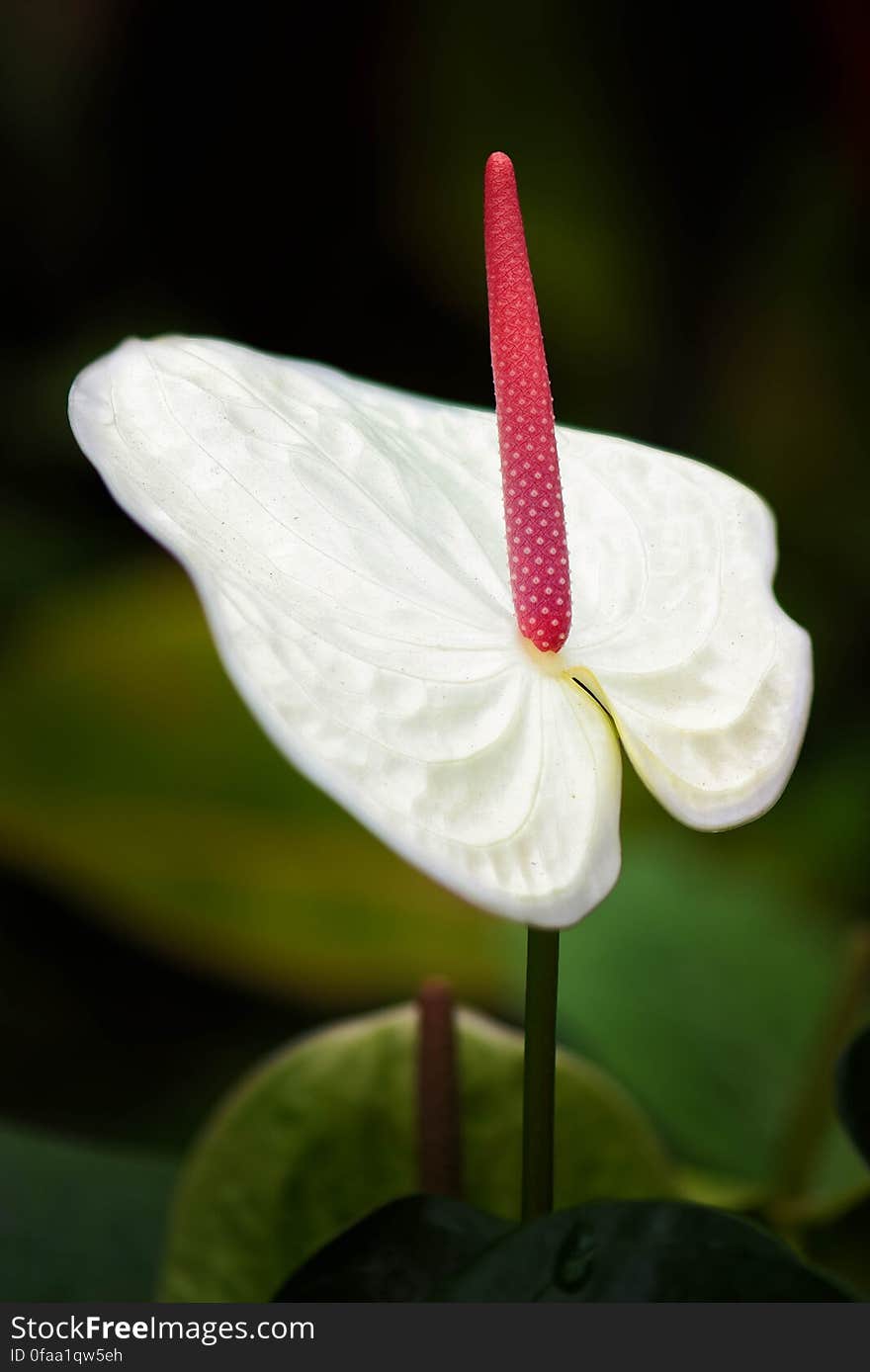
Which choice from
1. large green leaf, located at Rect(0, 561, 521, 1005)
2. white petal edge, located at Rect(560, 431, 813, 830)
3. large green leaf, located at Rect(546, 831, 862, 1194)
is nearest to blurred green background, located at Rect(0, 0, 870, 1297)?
large green leaf, located at Rect(0, 561, 521, 1005)

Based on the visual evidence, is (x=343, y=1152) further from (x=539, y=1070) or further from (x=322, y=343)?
(x=322, y=343)

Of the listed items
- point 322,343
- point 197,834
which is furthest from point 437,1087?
point 322,343

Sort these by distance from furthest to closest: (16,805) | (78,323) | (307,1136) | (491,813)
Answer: (78,323), (16,805), (307,1136), (491,813)

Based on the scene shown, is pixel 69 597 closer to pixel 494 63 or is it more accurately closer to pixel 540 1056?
pixel 494 63

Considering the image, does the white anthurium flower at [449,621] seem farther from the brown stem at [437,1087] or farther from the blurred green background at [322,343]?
the blurred green background at [322,343]

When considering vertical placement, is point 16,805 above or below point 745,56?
below

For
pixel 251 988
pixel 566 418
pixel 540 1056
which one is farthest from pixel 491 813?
pixel 566 418

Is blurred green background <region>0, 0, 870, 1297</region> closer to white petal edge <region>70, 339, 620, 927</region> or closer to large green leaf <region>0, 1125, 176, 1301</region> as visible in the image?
large green leaf <region>0, 1125, 176, 1301</region>
